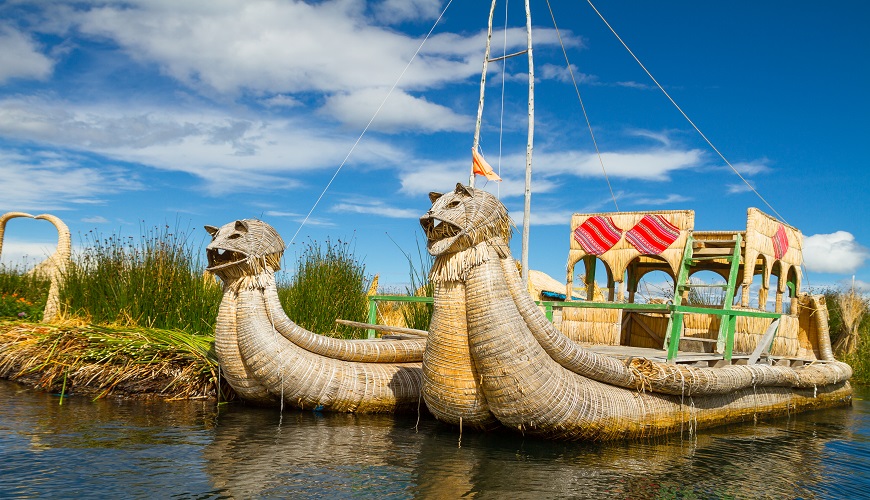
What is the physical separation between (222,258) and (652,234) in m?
7.17

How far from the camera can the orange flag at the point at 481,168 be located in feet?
45.8

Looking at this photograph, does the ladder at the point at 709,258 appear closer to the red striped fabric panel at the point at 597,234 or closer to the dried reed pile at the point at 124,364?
the red striped fabric panel at the point at 597,234

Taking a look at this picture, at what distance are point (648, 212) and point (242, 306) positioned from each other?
711 centimetres

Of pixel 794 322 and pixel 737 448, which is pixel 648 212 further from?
pixel 737 448

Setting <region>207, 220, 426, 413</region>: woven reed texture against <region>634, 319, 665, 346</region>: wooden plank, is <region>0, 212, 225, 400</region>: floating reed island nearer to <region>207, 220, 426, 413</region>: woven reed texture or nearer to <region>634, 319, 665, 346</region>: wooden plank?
<region>207, 220, 426, 413</region>: woven reed texture

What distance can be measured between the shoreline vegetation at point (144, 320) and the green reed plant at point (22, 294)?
0.13 feet

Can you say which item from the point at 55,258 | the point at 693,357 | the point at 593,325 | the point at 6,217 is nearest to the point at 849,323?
the point at 593,325

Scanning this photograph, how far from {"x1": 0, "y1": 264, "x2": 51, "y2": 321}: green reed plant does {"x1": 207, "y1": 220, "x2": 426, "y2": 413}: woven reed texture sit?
25.0 ft

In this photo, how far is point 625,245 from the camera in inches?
467

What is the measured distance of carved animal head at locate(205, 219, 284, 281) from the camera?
767 centimetres

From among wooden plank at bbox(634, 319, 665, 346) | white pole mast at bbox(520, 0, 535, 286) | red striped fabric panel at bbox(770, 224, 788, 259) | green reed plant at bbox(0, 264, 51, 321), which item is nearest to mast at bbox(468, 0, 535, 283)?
white pole mast at bbox(520, 0, 535, 286)

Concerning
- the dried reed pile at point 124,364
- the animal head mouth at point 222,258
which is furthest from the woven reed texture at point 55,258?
the animal head mouth at point 222,258

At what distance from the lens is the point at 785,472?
6.51 meters

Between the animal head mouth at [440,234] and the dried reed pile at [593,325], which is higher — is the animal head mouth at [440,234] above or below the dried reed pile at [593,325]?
above
